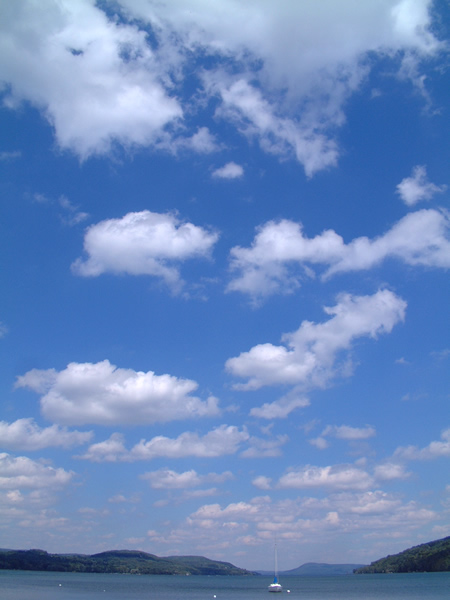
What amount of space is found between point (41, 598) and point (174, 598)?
119 feet

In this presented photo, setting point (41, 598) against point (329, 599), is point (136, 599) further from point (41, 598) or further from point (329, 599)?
point (329, 599)

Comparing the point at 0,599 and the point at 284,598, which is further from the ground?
the point at 0,599

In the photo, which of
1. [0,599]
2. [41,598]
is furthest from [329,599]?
[0,599]

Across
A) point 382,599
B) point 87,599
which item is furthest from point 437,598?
point 87,599

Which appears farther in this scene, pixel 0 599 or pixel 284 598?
pixel 284 598

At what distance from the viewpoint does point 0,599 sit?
310ft

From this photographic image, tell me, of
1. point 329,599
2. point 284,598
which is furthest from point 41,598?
point 329,599

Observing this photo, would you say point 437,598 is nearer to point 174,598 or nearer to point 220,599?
point 220,599

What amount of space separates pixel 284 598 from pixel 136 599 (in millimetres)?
39258

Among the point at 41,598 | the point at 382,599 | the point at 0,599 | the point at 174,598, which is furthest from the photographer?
the point at 174,598

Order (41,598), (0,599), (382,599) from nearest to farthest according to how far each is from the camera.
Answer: (0,599) → (41,598) → (382,599)

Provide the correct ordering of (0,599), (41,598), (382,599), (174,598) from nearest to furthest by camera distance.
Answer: (0,599) < (41,598) < (382,599) < (174,598)

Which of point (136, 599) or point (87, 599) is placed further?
point (136, 599)

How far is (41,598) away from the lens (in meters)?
104
